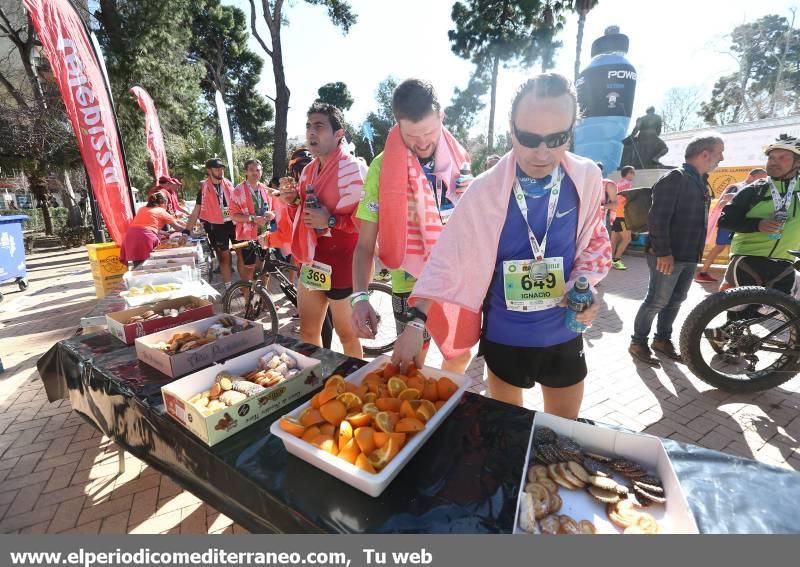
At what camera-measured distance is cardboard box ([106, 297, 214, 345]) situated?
7.15ft

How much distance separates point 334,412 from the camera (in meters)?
1.20

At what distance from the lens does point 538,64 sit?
21422 millimetres

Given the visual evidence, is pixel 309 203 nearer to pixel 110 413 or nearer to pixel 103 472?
pixel 110 413

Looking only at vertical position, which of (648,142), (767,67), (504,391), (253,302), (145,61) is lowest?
(253,302)

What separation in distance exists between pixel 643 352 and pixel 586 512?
11.6 ft

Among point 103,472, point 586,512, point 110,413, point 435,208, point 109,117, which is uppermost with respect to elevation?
point 109,117

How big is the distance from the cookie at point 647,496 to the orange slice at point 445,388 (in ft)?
1.94

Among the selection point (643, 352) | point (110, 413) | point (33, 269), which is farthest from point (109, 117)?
point (33, 269)

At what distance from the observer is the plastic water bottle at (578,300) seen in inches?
55.1

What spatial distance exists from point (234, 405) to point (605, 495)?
1183 mm

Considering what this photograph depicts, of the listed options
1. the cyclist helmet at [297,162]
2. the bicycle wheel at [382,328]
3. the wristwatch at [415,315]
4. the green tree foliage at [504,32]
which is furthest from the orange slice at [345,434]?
the green tree foliage at [504,32]

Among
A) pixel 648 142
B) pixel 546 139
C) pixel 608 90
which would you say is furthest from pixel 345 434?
pixel 648 142

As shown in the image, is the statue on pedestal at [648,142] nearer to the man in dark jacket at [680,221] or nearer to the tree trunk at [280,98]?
the man in dark jacket at [680,221]

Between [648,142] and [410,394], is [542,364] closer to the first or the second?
[410,394]
